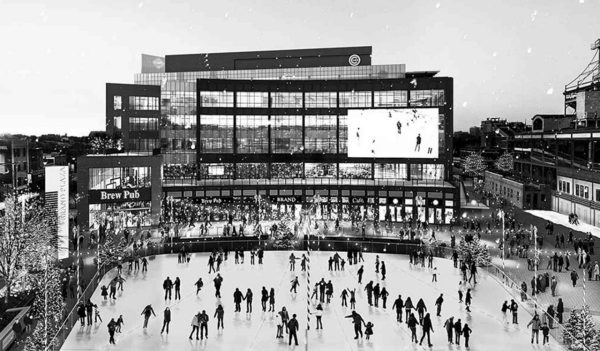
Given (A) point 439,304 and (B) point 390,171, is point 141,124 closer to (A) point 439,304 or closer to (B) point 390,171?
(B) point 390,171

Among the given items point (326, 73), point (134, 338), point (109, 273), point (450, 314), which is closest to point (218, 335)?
point (134, 338)

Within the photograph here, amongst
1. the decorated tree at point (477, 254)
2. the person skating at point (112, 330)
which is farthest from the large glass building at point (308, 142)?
the person skating at point (112, 330)

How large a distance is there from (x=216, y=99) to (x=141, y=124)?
637 inches

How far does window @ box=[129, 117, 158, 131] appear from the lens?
6900 centimetres

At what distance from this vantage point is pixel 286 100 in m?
60.5

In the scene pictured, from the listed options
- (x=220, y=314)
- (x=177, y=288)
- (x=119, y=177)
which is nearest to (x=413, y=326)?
(x=220, y=314)

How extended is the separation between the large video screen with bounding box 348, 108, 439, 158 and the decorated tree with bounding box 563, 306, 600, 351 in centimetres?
4047

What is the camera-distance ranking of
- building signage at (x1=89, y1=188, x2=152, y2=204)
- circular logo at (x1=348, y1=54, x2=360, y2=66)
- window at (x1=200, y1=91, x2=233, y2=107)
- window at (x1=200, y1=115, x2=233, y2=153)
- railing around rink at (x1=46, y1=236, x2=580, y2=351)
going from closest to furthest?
railing around rink at (x1=46, y1=236, x2=580, y2=351), building signage at (x1=89, y1=188, x2=152, y2=204), window at (x1=200, y1=91, x2=233, y2=107), window at (x1=200, y1=115, x2=233, y2=153), circular logo at (x1=348, y1=54, x2=360, y2=66)

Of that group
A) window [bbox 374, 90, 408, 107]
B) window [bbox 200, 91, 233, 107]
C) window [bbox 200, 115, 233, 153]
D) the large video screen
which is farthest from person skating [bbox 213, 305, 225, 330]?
window [bbox 374, 90, 408, 107]

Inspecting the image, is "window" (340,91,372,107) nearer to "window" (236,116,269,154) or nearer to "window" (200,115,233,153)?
"window" (236,116,269,154)

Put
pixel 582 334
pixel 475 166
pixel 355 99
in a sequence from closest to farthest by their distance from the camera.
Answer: pixel 582 334, pixel 355 99, pixel 475 166

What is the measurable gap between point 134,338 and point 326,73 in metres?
65.2

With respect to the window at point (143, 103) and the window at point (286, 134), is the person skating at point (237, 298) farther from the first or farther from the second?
the window at point (143, 103)

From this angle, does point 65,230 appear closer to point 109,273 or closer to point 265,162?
point 109,273
